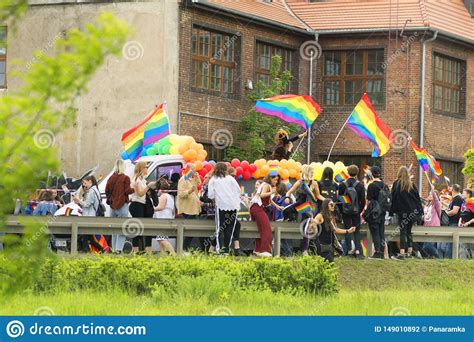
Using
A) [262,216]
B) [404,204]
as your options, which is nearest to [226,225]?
[262,216]

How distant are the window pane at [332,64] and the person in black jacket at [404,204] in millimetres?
19335

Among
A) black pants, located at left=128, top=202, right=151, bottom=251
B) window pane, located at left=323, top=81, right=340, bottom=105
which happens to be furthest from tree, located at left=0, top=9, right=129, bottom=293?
window pane, located at left=323, top=81, right=340, bottom=105

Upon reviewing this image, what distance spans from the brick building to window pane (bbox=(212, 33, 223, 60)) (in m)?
0.13

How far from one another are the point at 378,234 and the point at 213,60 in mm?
16468

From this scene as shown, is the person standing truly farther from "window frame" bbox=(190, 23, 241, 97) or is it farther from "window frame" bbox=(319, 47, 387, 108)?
"window frame" bbox=(319, 47, 387, 108)

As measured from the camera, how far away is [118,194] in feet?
77.6

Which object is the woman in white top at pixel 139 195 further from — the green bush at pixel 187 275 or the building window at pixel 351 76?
the building window at pixel 351 76

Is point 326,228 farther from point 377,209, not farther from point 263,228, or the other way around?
point 377,209

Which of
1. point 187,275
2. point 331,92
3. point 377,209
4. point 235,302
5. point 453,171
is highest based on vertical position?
point 331,92

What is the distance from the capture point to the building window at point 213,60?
129ft

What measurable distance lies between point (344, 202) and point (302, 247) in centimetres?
108

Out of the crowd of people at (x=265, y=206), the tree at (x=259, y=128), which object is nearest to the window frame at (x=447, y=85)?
the tree at (x=259, y=128)

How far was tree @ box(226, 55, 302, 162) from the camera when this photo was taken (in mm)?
39500
